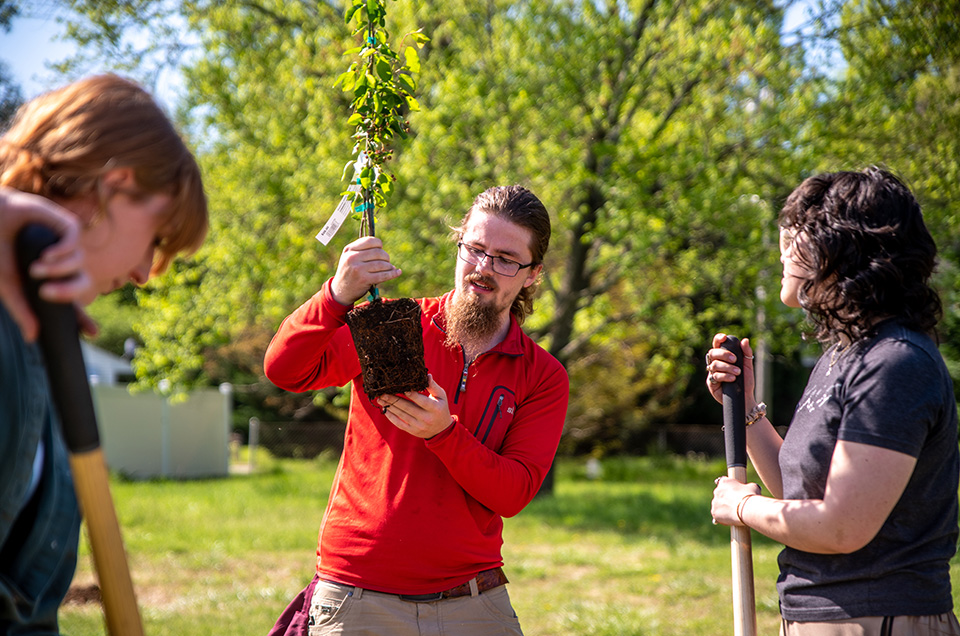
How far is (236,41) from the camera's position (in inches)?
481

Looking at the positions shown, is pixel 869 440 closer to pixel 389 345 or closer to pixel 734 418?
pixel 734 418

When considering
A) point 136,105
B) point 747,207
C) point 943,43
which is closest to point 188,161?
point 136,105

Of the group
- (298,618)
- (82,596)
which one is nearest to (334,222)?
(298,618)

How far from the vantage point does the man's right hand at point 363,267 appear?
2.37 m

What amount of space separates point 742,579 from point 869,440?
0.68 meters

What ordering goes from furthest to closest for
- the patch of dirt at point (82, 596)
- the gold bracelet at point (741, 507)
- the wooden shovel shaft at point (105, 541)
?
the patch of dirt at point (82, 596)
the gold bracelet at point (741, 507)
the wooden shovel shaft at point (105, 541)

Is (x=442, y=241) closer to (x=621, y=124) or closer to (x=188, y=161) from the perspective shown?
(x=621, y=124)

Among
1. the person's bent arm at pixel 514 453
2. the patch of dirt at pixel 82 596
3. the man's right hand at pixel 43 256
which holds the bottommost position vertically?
the patch of dirt at pixel 82 596

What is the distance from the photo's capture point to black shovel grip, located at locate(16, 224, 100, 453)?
45.5 inches

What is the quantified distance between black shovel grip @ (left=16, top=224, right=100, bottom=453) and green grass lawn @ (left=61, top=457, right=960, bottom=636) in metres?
5.26

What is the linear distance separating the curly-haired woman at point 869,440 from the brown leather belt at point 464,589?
88cm

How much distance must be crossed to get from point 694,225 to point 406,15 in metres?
4.98

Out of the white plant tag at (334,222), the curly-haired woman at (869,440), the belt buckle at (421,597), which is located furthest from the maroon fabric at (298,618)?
the curly-haired woman at (869,440)

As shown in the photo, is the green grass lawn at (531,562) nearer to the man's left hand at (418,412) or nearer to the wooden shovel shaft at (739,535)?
the wooden shovel shaft at (739,535)
